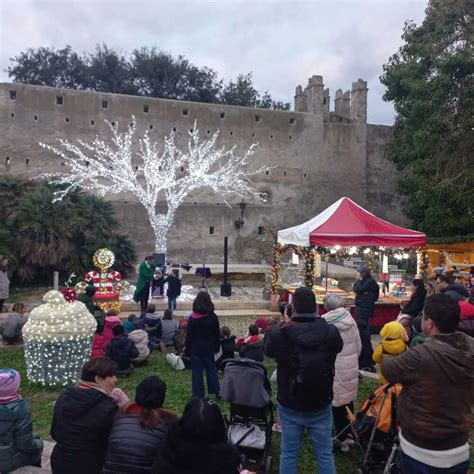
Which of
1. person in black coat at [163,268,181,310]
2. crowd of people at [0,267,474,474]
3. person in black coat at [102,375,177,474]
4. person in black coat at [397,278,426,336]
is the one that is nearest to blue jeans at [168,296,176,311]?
person in black coat at [163,268,181,310]

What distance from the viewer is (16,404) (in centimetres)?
310

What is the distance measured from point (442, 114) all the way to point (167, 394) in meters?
15.7

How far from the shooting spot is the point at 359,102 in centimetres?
2848

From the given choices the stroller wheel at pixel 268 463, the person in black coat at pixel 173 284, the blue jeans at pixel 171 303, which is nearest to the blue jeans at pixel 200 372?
the stroller wheel at pixel 268 463

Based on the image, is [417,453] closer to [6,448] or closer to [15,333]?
[6,448]

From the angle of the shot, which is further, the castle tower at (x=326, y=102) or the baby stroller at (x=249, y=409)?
the castle tower at (x=326, y=102)

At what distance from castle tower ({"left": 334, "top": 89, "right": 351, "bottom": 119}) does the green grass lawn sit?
1059 inches

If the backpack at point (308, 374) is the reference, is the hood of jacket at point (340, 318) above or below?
above

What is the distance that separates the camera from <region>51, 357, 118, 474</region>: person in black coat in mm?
2750

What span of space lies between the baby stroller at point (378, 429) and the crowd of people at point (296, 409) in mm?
290

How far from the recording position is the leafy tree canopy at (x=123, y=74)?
32.2 m

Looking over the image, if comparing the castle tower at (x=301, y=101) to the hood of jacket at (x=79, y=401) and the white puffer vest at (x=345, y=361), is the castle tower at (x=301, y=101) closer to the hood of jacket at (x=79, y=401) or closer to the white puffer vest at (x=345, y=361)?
the white puffer vest at (x=345, y=361)

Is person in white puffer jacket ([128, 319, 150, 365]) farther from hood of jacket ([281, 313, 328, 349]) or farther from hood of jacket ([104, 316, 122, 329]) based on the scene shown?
hood of jacket ([281, 313, 328, 349])

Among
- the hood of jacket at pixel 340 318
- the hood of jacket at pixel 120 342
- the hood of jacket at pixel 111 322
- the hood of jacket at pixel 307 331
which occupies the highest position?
the hood of jacket at pixel 307 331
